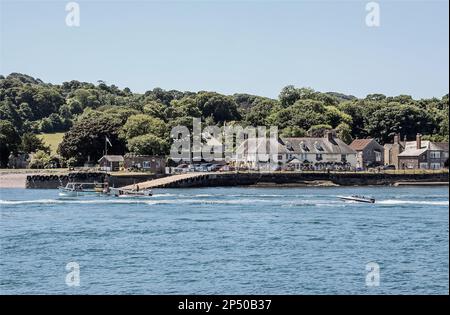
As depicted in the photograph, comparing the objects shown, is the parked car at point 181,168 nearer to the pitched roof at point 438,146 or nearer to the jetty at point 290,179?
the jetty at point 290,179

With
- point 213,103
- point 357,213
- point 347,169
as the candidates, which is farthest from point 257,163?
point 357,213

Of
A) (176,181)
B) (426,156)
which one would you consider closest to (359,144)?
(426,156)

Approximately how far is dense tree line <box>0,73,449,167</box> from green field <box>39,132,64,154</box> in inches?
136

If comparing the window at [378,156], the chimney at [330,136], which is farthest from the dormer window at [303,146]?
the window at [378,156]

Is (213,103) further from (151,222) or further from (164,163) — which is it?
(151,222)

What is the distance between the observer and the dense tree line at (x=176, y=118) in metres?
121

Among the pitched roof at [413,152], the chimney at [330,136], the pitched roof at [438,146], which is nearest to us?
the pitched roof at [438,146]

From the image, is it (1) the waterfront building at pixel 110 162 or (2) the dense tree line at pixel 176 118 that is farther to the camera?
(2) the dense tree line at pixel 176 118

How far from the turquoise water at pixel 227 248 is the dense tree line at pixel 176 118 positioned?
5657 cm

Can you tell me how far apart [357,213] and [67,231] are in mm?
21467

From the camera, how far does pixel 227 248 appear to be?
39.5m

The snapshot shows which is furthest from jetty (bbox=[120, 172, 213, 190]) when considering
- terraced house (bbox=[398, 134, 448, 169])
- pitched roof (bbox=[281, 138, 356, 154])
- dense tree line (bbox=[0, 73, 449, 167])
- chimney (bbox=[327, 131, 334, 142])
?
terraced house (bbox=[398, 134, 448, 169])
